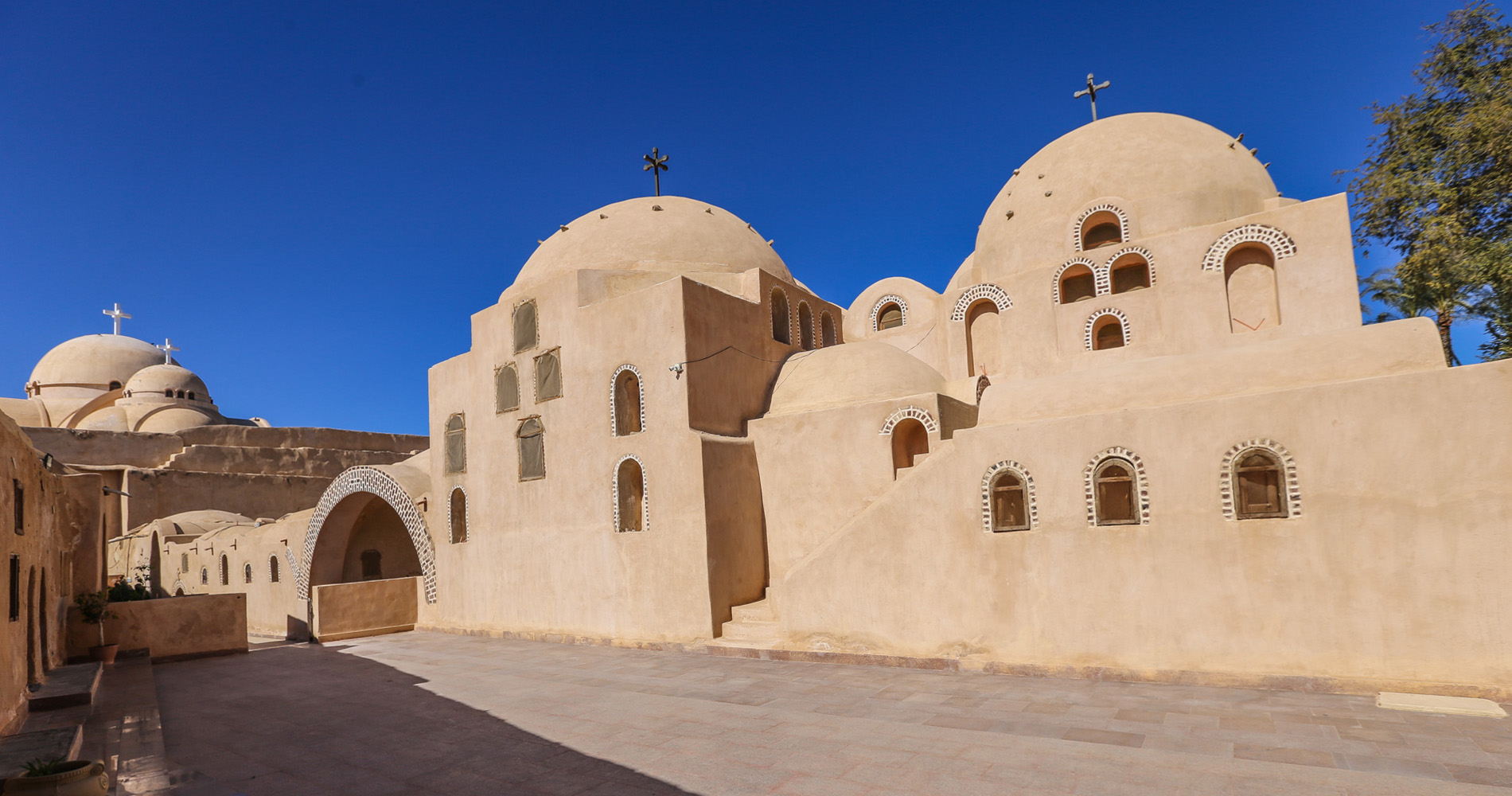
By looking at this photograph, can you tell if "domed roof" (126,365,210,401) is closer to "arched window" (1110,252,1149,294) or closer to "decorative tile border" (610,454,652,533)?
"decorative tile border" (610,454,652,533)

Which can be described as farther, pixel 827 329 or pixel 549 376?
pixel 827 329

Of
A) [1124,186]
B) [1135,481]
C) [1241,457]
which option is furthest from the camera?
[1124,186]

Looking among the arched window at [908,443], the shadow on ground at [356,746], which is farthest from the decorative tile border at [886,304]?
the shadow on ground at [356,746]

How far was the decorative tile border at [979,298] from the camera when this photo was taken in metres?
14.8

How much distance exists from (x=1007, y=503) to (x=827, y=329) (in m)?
8.49

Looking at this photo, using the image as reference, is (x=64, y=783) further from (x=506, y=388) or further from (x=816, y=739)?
(x=506, y=388)

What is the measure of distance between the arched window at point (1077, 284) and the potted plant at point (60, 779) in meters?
13.6

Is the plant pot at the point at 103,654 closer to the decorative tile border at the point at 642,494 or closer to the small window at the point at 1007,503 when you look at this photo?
the decorative tile border at the point at 642,494

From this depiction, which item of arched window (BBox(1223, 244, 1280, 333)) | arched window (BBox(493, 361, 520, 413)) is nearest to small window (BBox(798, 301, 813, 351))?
arched window (BBox(493, 361, 520, 413))

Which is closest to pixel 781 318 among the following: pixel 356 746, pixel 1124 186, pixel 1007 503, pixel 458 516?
pixel 1124 186

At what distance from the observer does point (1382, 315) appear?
2100 cm

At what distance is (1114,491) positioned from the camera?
8.91 m

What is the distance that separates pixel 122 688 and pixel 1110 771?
36.8 feet

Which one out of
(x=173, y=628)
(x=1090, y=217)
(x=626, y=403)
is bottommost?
(x=173, y=628)
